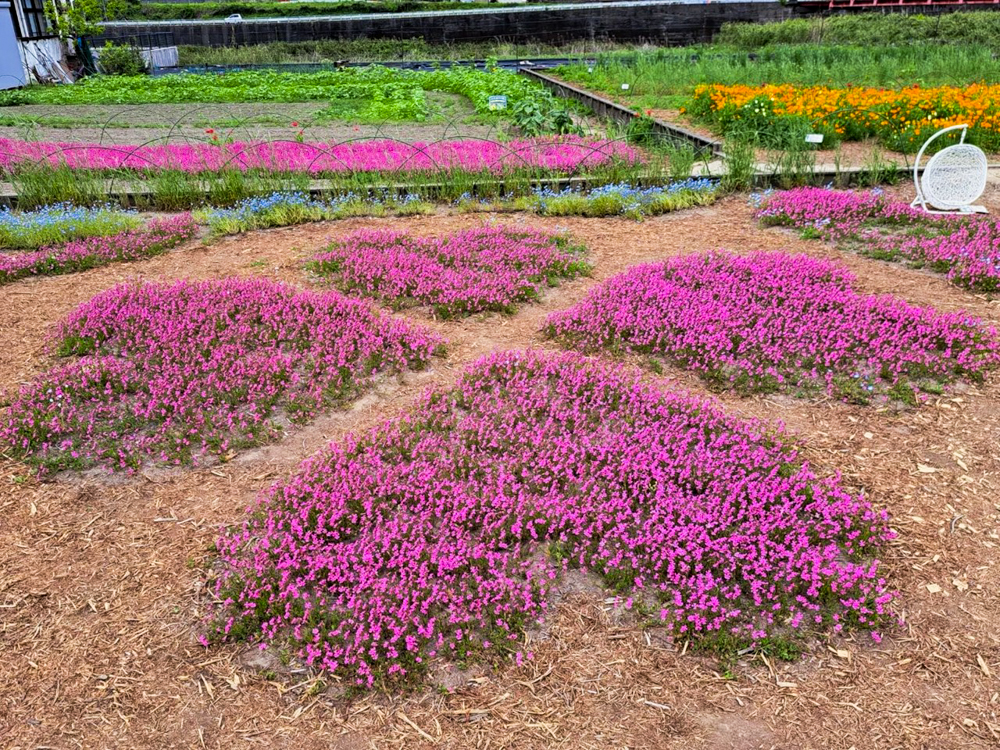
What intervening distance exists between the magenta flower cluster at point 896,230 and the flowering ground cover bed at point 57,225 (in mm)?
8138

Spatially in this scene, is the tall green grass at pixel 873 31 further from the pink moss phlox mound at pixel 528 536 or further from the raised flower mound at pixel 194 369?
the pink moss phlox mound at pixel 528 536

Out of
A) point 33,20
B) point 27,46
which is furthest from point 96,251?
point 33,20

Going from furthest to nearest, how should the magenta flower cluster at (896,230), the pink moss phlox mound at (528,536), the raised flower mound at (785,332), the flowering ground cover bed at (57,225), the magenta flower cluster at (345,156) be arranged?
the magenta flower cluster at (345,156) < the flowering ground cover bed at (57,225) < the magenta flower cluster at (896,230) < the raised flower mound at (785,332) < the pink moss phlox mound at (528,536)

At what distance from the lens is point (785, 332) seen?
19.2 ft

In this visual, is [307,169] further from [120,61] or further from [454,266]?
[120,61]

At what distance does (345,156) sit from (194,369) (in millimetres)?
7467

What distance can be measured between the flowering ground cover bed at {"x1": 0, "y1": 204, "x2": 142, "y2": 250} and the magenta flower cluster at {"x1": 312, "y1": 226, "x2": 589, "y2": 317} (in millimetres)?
3038

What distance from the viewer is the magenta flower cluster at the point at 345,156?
11023 millimetres

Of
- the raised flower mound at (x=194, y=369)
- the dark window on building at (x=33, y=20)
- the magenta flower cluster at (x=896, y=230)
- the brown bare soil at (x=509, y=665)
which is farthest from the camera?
the dark window on building at (x=33, y=20)

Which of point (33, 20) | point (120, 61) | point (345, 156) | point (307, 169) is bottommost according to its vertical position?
point (307, 169)

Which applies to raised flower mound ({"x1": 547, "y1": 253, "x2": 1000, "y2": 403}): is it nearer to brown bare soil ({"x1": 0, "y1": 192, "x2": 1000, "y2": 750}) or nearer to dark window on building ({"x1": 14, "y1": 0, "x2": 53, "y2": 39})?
brown bare soil ({"x1": 0, "y1": 192, "x2": 1000, "y2": 750})

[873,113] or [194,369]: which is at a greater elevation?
[873,113]

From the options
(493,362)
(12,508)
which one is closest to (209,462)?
(12,508)

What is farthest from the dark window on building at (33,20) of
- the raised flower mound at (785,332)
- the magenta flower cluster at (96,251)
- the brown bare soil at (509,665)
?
the brown bare soil at (509,665)
